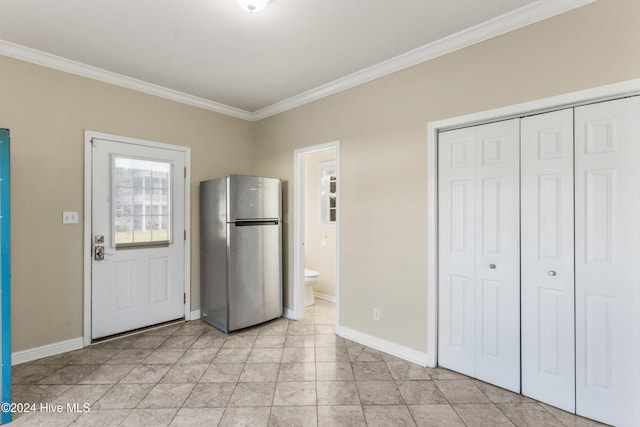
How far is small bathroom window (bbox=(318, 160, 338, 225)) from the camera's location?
15.4 ft

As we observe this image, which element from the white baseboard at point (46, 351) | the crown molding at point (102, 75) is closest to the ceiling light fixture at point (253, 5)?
the crown molding at point (102, 75)

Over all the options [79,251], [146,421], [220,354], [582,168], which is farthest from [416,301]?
[79,251]

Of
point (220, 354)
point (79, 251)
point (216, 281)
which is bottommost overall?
point (220, 354)

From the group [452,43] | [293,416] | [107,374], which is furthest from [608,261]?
[107,374]

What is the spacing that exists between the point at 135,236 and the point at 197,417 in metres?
2.06

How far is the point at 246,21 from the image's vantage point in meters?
2.18

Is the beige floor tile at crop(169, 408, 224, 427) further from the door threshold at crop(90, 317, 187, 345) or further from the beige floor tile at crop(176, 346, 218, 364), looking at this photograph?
the door threshold at crop(90, 317, 187, 345)

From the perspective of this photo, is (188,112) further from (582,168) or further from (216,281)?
(582,168)

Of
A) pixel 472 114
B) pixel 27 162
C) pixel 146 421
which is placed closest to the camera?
pixel 146 421

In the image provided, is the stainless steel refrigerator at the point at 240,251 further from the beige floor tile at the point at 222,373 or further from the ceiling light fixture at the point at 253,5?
the ceiling light fixture at the point at 253,5

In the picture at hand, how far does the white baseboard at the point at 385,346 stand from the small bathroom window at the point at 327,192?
188 cm

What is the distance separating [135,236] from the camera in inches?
128

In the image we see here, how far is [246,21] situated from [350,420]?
278cm

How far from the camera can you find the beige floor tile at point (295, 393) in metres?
2.09
